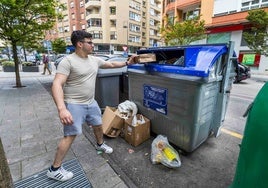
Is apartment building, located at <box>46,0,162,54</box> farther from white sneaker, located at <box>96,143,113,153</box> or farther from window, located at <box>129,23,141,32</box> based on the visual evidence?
white sneaker, located at <box>96,143,113,153</box>

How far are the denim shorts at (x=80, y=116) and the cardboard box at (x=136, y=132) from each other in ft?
2.00

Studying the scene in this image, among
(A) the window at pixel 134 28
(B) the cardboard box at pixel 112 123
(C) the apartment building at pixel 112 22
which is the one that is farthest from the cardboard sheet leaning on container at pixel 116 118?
(A) the window at pixel 134 28

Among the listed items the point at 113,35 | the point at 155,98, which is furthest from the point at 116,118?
the point at 113,35

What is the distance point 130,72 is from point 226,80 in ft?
5.52

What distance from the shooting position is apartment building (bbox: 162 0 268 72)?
54.8ft

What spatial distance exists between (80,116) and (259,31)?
55.1 ft

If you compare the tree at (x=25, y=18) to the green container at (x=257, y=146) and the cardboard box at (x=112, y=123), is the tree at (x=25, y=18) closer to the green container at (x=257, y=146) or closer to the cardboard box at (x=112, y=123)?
the cardboard box at (x=112, y=123)

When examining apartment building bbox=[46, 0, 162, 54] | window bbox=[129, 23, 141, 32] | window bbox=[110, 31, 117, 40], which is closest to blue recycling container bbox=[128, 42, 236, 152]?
apartment building bbox=[46, 0, 162, 54]

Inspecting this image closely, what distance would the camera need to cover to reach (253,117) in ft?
3.82

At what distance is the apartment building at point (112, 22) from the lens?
34.2 meters

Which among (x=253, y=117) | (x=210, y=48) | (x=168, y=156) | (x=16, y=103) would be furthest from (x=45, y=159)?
(x=16, y=103)

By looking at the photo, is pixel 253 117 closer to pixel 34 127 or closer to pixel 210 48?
pixel 210 48

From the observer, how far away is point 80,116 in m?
2.24

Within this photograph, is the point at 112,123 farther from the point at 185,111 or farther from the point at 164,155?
the point at 185,111
